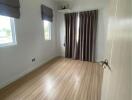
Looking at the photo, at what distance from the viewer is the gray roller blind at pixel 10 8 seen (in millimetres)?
2033

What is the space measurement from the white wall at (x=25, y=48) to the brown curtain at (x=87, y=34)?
157 cm

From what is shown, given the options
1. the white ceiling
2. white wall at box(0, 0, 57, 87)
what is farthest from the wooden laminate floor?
the white ceiling

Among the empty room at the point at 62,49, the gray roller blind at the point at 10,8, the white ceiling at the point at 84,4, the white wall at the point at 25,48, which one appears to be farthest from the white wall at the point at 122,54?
the white ceiling at the point at 84,4

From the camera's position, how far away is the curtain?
3832 mm

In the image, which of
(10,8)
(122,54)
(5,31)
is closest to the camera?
(122,54)

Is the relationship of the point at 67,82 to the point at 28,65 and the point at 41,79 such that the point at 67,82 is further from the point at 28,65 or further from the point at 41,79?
the point at 28,65

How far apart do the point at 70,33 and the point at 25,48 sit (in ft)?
7.09

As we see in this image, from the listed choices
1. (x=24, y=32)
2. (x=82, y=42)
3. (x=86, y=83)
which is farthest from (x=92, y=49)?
(x=24, y=32)

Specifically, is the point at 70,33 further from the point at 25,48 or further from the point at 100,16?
the point at 25,48

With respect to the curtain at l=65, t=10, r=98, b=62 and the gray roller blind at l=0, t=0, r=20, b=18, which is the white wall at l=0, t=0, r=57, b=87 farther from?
the curtain at l=65, t=10, r=98, b=62

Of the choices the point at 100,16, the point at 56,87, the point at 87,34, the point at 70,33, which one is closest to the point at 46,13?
the point at 70,33

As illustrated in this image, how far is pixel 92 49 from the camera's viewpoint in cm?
398

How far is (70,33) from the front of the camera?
14.1 feet

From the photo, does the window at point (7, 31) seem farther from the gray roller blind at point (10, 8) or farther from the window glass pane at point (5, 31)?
the gray roller blind at point (10, 8)
